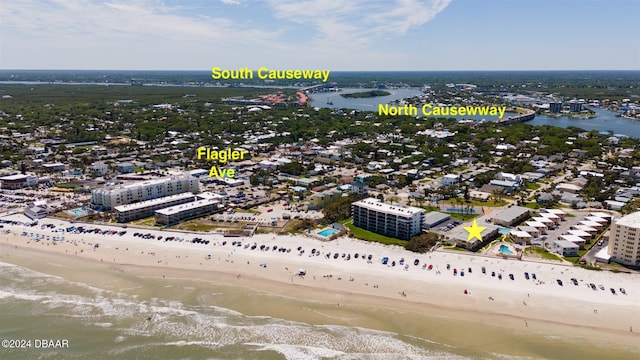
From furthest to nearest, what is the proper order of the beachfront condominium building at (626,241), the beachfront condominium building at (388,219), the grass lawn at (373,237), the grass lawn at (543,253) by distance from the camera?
the beachfront condominium building at (388,219) < the grass lawn at (373,237) < the grass lawn at (543,253) < the beachfront condominium building at (626,241)

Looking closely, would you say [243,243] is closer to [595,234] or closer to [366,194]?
[366,194]

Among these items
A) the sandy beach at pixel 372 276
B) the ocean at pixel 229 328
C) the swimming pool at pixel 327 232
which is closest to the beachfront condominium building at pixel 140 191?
the sandy beach at pixel 372 276

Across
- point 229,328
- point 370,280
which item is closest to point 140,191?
point 229,328

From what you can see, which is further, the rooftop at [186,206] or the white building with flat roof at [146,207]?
the white building with flat roof at [146,207]

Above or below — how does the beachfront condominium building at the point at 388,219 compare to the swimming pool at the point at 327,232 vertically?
above

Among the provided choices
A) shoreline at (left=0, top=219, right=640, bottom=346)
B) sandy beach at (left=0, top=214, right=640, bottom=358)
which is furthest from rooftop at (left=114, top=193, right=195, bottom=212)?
shoreline at (left=0, top=219, right=640, bottom=346)

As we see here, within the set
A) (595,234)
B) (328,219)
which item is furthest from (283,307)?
(595,234)

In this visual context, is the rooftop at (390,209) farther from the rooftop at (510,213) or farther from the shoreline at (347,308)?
the shoreline at (347,308)
